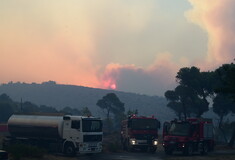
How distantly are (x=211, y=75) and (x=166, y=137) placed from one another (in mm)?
35626

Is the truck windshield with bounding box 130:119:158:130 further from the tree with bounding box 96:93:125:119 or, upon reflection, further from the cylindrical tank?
the tree with bounding box 96:93:125:119

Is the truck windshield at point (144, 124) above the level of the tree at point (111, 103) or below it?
below

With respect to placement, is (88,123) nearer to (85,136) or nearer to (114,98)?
(85,136)

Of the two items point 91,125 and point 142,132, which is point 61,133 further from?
point 142,132

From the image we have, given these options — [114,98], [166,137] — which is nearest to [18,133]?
[166,137]

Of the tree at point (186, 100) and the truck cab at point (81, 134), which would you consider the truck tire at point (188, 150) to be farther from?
the tree at point (186, 100)

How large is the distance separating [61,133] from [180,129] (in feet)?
38.2

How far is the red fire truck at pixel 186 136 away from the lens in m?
36.8

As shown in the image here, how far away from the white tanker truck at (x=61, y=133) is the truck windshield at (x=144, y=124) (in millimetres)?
6811

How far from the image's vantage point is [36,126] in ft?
115

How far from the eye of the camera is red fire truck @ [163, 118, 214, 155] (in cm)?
3681

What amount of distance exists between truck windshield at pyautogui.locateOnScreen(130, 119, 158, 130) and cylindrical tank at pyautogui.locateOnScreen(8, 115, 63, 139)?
9028 millimetres

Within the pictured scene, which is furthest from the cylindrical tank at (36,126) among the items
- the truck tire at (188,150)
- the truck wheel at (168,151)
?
the truck tire at (188,150)

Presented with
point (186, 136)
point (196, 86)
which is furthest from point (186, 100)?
point (186, 136)
